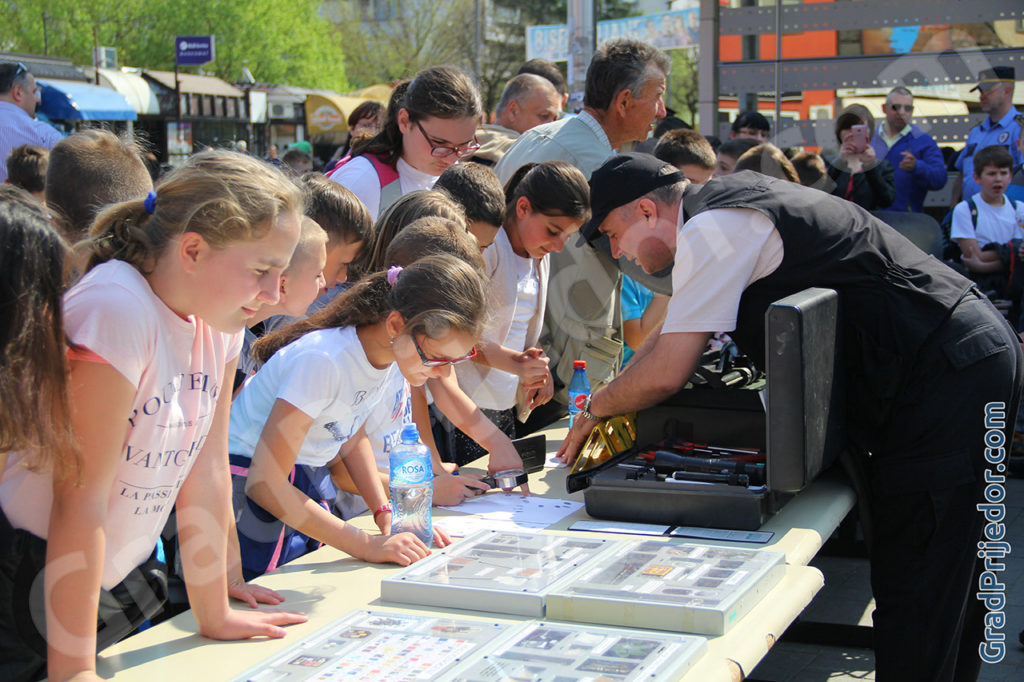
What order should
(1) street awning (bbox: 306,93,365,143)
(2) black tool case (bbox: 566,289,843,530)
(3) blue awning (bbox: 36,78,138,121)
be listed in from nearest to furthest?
(2) black tool case (bbox: 566,289,843,530) < (3) blue awning (bbox: 36,78,138,121) < (1) street awning (bbox: 306,93,365,143)

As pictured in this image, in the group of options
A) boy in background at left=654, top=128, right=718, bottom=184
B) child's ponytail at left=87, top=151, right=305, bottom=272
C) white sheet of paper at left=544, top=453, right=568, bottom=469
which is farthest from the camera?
boy in background at left=654, top=128, right=718, bottom=184

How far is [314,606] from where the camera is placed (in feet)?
5.78

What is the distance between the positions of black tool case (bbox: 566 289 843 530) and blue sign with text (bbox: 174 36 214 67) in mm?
23674

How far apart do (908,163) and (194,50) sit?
20764 mm

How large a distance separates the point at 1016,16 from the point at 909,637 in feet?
→ 20.6

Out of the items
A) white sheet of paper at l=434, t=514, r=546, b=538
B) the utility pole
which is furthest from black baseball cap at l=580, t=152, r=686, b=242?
the utility pole

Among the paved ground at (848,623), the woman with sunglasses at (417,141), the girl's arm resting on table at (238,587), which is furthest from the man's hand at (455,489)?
the paved ground at (848,623)

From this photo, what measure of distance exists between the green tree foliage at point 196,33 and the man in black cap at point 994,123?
2477cm

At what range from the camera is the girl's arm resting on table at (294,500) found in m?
1.94

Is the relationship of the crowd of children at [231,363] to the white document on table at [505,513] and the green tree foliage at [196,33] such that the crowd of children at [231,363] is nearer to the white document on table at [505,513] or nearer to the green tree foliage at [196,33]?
the white document on table at [505,513]

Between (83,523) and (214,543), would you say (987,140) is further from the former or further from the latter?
(83,523)

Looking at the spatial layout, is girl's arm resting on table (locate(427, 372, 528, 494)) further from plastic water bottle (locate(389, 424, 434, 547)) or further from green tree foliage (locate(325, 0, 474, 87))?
green tree foliage (locate(325, 0, 474, 87))

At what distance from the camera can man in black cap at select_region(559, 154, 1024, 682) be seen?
7.66ft

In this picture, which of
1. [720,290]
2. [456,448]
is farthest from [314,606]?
[456,448]
